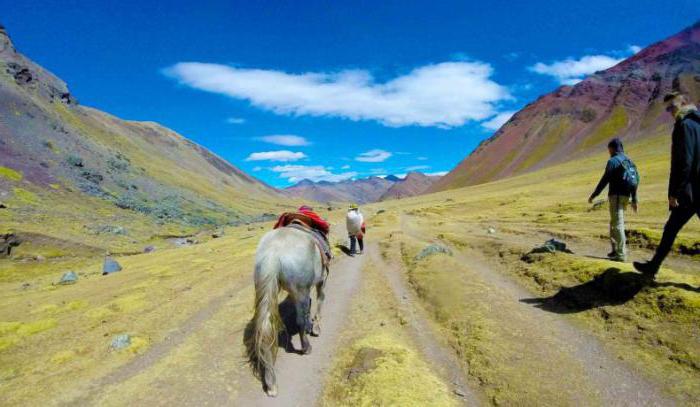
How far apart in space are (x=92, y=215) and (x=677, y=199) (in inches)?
2736

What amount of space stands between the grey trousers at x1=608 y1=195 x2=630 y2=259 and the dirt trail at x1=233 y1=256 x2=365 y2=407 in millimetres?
10322

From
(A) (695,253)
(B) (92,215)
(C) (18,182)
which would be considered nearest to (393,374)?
(A) (695,253)

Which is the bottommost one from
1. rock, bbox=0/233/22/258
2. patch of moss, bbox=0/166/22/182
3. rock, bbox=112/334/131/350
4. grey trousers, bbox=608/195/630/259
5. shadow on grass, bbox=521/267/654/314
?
rock, bbox=112/334/131/350

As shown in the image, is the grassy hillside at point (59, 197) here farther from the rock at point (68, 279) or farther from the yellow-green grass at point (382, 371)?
the yellow-green grass at point (382, 371)

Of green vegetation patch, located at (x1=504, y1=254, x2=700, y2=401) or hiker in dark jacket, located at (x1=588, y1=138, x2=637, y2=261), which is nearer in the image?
green vegetation patch, located at (x1=504, y1=254, x2=700, y2=401)

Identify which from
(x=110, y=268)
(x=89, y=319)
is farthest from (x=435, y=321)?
(x=110, y=268)

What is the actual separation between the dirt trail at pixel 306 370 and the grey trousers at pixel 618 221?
10322 mm

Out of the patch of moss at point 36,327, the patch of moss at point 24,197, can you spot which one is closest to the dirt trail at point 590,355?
the patch of moss at point 36,327

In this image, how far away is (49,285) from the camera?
26484 mm

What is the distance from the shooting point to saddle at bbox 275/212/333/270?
1263 centimetres

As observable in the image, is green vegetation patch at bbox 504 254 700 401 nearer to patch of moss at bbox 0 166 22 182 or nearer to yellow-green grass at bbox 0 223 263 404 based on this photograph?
yellow-green grass at bbox 0 223 263 404

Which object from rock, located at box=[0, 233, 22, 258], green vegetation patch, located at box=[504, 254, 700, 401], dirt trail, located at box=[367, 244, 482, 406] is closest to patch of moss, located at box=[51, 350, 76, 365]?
dirt trail, located at box=[367, 244, 482, 406]

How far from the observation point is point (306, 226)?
12914 mm

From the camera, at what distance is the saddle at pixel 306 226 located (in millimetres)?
12633
